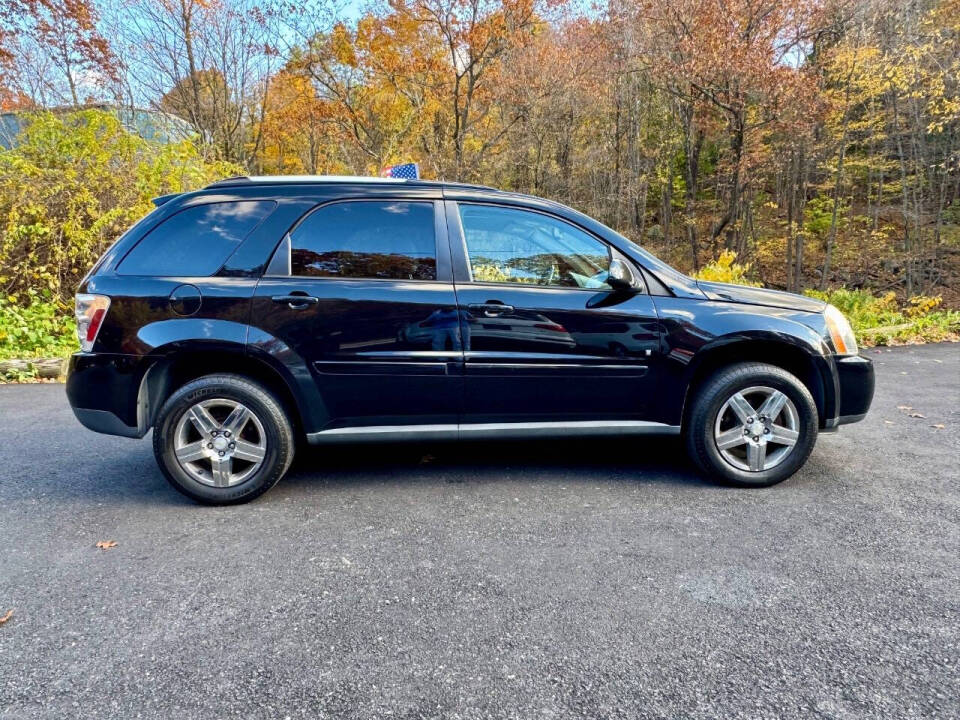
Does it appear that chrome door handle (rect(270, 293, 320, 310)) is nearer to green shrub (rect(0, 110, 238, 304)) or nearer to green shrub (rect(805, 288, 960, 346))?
green shrub (rect(0, 110, 238, 304))

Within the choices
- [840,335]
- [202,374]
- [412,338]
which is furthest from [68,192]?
[840,335]

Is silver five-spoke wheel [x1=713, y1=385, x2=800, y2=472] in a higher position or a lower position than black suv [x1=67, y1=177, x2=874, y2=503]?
lower

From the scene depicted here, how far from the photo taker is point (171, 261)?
3.42 metres

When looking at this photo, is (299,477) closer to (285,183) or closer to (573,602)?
(285,183)

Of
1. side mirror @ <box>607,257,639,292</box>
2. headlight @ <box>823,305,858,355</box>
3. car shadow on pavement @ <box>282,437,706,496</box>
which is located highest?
side mirror @ <box>607,257,639,292</box>

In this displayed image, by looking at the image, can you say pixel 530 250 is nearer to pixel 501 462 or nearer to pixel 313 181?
pixel 313 181

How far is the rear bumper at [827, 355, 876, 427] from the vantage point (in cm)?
363


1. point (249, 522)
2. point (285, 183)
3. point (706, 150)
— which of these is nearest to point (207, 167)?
point (285, 183)

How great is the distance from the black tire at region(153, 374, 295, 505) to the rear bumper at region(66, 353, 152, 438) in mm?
183

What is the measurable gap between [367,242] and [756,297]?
245cm

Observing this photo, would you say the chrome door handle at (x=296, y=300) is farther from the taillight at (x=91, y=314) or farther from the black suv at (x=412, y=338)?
the taillight at (x=91, y=314)

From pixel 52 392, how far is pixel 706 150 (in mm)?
17302

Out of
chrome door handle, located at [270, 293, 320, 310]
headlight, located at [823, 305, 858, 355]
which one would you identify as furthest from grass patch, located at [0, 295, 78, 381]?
headlight, located at [823, 305, 858, 355]

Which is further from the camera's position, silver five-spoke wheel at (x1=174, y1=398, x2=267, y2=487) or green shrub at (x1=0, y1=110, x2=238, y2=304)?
green shrub at (x1=0, y1=110, x2=238, y2=304)
